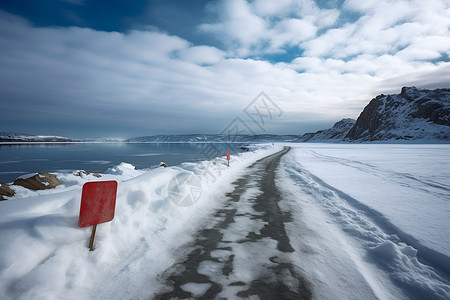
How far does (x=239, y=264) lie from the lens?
299 centimetres

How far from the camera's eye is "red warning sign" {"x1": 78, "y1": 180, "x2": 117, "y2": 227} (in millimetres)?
3020

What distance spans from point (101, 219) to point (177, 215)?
1993 mm

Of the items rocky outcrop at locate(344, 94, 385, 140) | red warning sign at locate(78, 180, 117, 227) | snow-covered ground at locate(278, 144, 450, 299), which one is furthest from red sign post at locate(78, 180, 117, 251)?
rocky outcrop at locate(344, 94, 385, 140)

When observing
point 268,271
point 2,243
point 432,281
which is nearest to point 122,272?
point 2,243

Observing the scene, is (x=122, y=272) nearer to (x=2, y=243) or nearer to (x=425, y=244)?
(x=2, y=243)

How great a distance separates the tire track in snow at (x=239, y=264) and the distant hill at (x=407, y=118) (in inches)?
5085

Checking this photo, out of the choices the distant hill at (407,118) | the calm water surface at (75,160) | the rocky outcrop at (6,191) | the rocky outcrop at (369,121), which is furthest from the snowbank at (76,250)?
A: the rocky outcrop at (369,121)

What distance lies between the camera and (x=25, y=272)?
92.8 inches

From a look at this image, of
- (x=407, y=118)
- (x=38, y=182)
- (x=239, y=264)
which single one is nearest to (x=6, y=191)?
(x=38, y=182)

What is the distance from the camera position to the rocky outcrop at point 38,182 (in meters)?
7.39

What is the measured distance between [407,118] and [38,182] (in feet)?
549

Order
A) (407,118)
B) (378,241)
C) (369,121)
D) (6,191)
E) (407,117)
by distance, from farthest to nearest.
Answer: (369,121) < (407,117) < (407,118) < (6,191) < (378,241)

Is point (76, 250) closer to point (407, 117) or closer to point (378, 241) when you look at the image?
point (378, 241)

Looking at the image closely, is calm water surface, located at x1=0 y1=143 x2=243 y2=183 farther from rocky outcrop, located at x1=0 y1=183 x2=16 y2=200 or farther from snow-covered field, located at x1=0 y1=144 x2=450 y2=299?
snow-covered field, located at x1=0 y1=144 x2=450 y2=299
